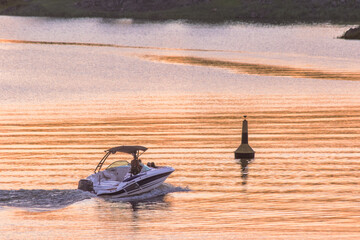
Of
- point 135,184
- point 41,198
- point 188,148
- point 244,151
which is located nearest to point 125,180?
point 135,184

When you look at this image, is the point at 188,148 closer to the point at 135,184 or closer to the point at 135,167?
the point at 135,167

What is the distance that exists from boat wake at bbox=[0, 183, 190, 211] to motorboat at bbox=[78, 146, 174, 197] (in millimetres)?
315

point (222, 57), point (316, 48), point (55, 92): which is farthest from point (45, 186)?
point (316, 48)

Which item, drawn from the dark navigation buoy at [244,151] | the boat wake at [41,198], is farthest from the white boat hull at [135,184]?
the dark navigation buoy at [244,151]

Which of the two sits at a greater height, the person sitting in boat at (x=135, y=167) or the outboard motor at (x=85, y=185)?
the person sitting in boat at (x=135, y=167)

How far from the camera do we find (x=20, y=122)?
200ft

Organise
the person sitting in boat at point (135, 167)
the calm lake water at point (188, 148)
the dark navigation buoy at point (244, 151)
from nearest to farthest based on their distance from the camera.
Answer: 1. the calm lake water at point (188, 148)
2. the person sitting in boat at point (135, 167)
3. the dark navigation buoy at point (244, 151)

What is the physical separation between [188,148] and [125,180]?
459 inches

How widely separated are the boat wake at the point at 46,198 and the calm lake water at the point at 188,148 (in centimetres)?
7

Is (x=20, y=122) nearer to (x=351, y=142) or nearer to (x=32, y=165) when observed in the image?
(x=32, y=165)

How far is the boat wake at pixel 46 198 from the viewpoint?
124 feet

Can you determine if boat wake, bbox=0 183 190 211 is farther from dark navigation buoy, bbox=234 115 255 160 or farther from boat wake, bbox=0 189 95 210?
dark navigation buoy, bbox=234 115 255 160

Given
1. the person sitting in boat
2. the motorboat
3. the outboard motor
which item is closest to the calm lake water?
the outboard motor

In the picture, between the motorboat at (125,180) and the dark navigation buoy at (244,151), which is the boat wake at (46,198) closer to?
the motorboat at (125,180)
